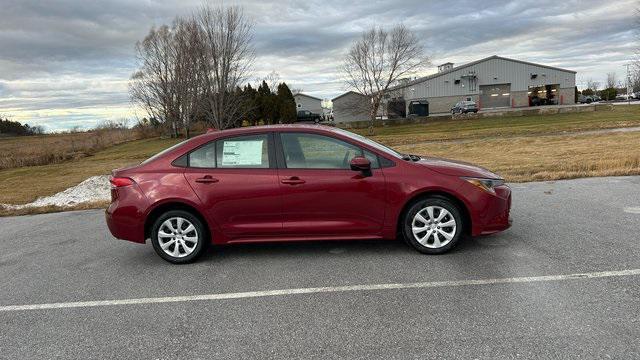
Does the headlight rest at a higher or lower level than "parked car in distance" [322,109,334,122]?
lower

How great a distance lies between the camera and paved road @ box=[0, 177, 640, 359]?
3279 mm

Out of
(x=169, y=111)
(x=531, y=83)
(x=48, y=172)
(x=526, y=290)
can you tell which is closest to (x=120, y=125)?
(x=169, y=111)

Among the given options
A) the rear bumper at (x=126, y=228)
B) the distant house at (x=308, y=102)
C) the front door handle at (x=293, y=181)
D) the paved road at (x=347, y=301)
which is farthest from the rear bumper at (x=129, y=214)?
the distant house at (x=308, y=102)

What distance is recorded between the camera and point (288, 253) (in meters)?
5.48

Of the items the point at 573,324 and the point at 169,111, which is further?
the point at 169,111

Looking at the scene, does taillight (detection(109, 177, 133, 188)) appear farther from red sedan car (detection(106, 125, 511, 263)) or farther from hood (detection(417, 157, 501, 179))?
hood (detection(417, 157, 501, 179))

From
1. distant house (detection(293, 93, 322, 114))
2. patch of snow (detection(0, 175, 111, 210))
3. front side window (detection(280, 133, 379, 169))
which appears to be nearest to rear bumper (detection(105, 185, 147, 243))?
front side window (detection(280, 133, 379, 169))

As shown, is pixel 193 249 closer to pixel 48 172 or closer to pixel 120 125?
pixel 48 172

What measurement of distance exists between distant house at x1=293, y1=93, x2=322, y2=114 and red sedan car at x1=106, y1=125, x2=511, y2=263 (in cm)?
8035

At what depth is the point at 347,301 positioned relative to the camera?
403 cm

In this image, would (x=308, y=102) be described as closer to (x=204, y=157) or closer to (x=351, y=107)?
(x=351, y=107)

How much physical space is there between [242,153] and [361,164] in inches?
54.4

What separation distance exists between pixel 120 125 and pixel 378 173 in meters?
70.6

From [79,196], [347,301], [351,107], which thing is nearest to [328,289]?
[347,301]
